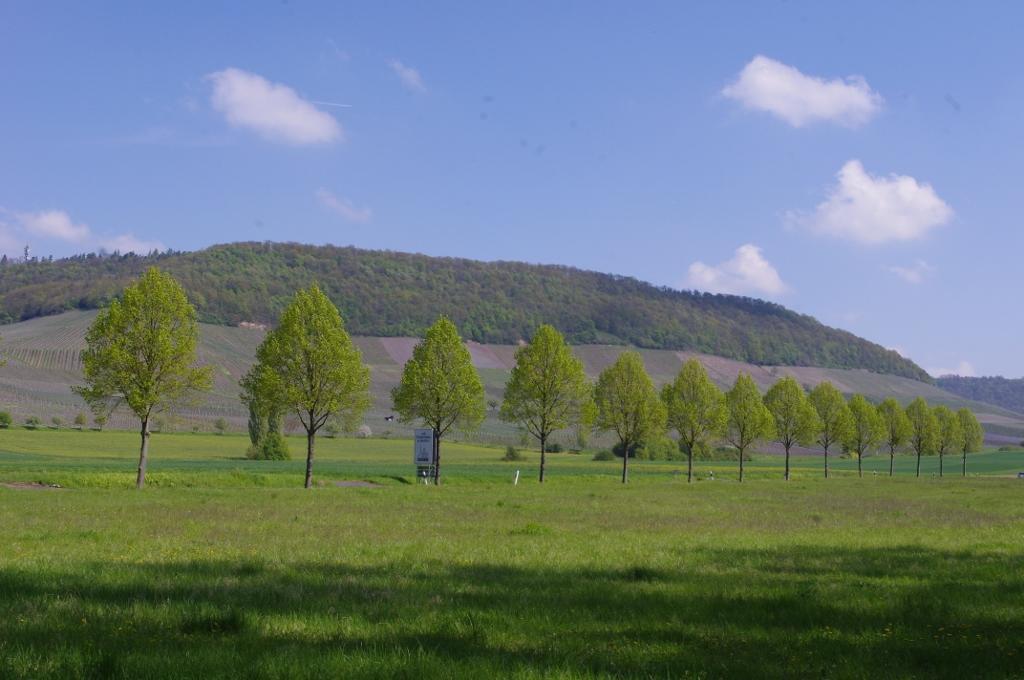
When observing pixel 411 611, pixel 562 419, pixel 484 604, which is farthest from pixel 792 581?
pixel 562 419

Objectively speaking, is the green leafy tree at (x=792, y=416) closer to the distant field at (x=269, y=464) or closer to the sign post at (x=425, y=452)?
the distant field at (x=269, y=464)

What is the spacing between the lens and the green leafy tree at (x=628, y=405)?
7294 cm

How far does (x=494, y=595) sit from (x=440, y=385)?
158 ft

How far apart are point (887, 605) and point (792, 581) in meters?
3.08

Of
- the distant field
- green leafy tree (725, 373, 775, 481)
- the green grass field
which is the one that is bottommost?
the distant field

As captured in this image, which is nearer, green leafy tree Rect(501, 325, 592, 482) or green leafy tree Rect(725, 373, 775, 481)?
green leafy tree Rect(501, 325, 592, 482)

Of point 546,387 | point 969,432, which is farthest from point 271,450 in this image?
point 969,432

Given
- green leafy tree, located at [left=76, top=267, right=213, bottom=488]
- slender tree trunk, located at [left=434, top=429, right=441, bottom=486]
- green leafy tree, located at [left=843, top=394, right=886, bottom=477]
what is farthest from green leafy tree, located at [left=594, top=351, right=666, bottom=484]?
green leafy tree, located at [left=843, top=394, right=886, bottom=477]

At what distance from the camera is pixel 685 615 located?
10.9m

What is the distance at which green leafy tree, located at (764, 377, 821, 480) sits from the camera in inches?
3711

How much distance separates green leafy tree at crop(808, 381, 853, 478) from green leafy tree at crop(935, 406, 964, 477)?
88.8ft

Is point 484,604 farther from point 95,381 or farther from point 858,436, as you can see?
point 858,436

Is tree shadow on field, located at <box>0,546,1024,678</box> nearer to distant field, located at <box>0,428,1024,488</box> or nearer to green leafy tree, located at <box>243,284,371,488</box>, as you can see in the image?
green leafy tree, located at <box>243,284,371,488</box>

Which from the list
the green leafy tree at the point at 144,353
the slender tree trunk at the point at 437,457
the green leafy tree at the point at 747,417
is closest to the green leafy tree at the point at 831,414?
the green leafy tree at the point at 747,417
